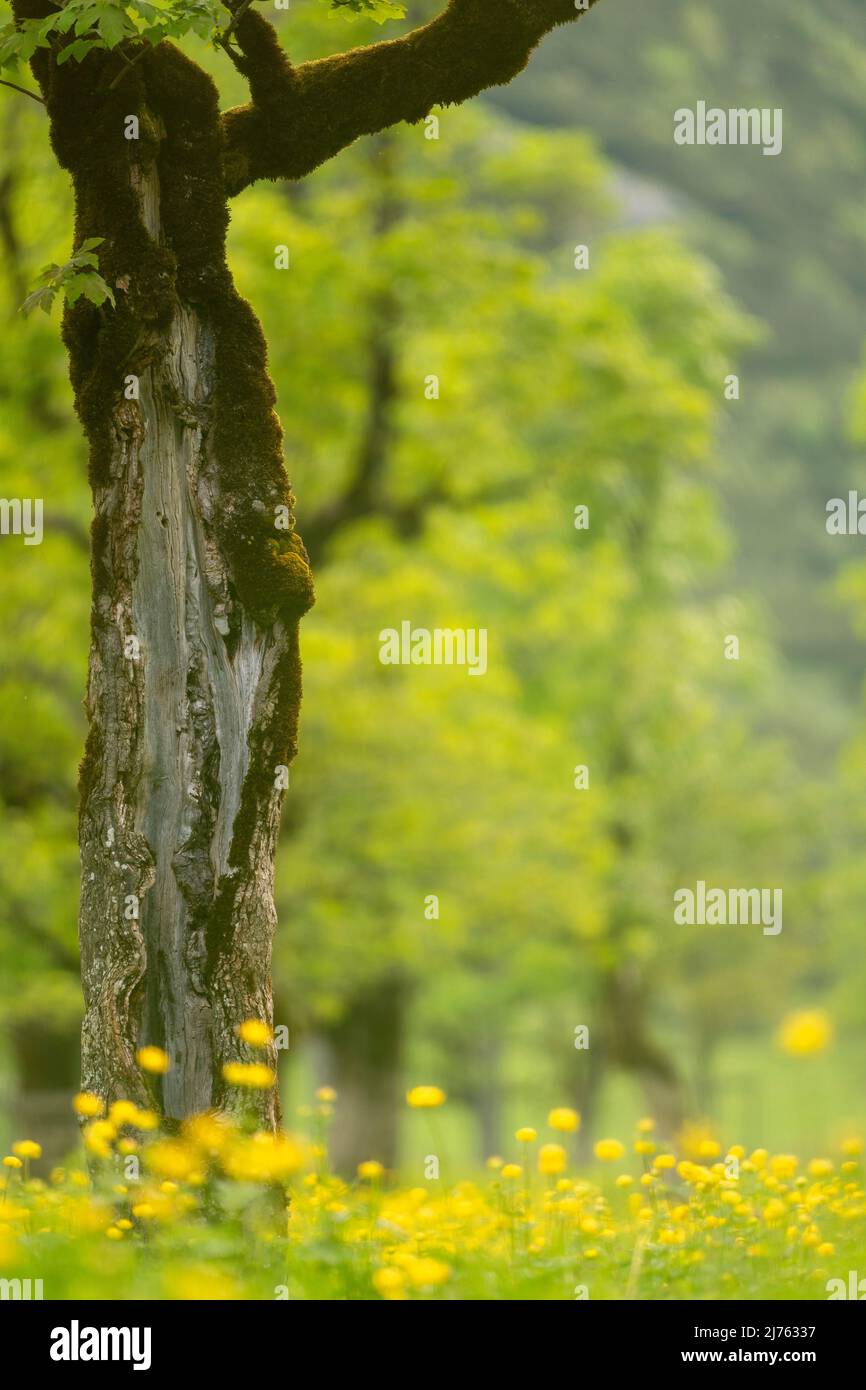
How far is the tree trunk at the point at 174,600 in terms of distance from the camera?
5559 mm

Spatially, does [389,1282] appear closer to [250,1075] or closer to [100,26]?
[250,1075]

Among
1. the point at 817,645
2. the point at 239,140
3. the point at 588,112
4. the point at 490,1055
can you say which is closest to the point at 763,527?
the point at 817,645

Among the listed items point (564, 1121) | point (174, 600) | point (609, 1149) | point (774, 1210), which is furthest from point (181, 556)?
point (774, 1210)

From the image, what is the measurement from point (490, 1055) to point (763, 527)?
4959cm

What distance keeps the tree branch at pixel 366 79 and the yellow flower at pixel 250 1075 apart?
3.47m

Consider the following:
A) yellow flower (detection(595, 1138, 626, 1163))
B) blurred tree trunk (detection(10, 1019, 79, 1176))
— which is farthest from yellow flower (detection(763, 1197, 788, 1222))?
blurred tree trunk (detection(10, 1019, 79, 1176))

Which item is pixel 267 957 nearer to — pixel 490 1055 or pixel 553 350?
pixel 553 350

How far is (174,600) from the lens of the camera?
5742mm

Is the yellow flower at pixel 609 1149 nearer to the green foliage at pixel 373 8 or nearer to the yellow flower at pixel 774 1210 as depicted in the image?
the yellow flower at pixel 774 1210

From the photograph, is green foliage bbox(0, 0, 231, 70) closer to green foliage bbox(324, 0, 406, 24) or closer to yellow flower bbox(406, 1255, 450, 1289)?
green foliage bbox(324, 0, 406, 24)

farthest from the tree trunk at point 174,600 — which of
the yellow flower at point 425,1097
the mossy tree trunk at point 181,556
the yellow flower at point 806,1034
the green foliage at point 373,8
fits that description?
the yellow flower at point 806,1034

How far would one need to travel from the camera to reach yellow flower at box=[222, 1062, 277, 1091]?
438cm

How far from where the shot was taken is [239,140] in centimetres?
625

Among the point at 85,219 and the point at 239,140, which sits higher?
the point at 239,140
